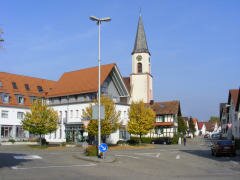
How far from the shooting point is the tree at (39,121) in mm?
47562

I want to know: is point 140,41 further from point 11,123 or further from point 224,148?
point 224,148

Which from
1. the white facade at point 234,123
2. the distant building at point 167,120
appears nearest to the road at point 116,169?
the white facade at point 234,123

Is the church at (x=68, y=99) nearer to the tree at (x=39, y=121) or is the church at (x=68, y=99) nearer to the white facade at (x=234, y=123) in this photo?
the tree at (x=39, y=121)

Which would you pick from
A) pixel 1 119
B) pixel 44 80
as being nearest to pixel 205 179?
pixel 1 119

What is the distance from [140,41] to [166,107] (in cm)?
1523

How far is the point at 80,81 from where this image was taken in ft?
209

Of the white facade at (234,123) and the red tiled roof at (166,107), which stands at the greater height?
the red tiled roof at (166,107)

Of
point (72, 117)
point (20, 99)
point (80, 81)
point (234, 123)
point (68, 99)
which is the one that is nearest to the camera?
point (72, 117)

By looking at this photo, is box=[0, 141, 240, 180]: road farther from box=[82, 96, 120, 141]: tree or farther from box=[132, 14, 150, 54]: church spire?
box=[132, 14, 150, 54]: church spire

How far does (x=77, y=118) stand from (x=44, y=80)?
16.9 meters

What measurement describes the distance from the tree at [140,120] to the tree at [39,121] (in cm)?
1068

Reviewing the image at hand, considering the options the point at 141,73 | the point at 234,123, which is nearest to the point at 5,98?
the point at 141,73

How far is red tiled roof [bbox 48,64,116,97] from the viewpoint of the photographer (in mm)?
59931

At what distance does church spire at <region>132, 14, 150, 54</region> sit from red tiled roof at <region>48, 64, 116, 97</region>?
17592mm
